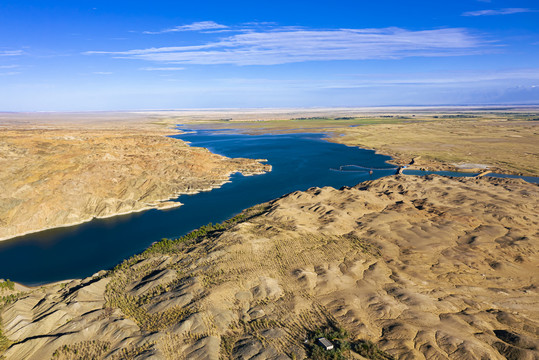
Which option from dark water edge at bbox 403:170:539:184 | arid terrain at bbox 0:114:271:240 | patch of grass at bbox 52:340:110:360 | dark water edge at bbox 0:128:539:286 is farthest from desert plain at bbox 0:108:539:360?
dark water edge at bbox 403:170:539:184

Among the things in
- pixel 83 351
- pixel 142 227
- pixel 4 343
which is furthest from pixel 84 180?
pixel 83 351

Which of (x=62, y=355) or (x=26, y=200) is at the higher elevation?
(x=26, y=200)

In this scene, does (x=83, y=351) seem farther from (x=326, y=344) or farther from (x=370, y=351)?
(x=370, y=351)

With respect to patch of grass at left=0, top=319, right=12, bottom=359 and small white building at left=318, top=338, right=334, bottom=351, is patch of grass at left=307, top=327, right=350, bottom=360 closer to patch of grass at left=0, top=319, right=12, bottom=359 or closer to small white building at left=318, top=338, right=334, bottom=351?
small white building at left=318, top=338, right=334, bottom=351

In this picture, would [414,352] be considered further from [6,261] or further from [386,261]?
[6,261]

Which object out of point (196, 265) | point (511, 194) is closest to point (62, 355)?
point (196, 265)

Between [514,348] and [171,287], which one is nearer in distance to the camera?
[514,348]
